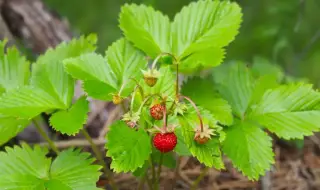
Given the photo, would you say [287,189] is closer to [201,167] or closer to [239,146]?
[201,167]

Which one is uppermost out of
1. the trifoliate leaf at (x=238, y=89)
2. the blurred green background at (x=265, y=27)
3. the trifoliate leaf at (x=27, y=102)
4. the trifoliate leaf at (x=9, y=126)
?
the blurred green background at (x=265, y=27)

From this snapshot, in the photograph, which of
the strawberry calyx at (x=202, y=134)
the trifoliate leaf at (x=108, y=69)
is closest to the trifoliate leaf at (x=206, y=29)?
the trifoliate leaf at (x=108, y=69)

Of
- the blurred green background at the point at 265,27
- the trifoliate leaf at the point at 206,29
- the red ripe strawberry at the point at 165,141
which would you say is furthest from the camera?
the blurred green background at the point at 265,27

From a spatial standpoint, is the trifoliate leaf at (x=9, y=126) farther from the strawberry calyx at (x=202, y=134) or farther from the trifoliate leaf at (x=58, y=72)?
the strawberry calyx at (x=202, y=134)

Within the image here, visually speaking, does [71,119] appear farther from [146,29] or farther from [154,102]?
[146,29]

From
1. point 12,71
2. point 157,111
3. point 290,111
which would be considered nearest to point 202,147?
point 157,111

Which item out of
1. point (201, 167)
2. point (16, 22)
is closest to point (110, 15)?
point (16, 22)

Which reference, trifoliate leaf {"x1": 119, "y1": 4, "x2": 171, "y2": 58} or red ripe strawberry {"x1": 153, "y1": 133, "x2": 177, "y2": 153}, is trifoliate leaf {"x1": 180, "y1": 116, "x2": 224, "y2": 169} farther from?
trifoliate leaf {"x1": 119, "y1": 4, "x2": 171, "y2": 58}
